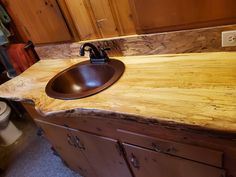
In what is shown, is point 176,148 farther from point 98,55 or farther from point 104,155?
point 98,55

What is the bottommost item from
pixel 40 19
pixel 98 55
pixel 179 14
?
pixel 98 55

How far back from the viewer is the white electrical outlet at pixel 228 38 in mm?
927

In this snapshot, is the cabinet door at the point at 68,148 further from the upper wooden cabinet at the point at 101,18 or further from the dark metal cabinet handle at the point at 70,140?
the upper wooden cabinet at the point at 101,18

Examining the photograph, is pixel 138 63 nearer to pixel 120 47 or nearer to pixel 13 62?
pixel 120 47

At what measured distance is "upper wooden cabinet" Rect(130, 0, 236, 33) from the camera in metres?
0.91

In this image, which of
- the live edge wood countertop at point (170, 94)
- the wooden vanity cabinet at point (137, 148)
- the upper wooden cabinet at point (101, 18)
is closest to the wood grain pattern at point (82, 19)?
the upper wooden cabinet at point (101, 18)

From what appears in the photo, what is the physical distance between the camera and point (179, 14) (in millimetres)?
1004

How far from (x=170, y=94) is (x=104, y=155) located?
0.60 metres

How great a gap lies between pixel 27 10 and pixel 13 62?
0.76 metres

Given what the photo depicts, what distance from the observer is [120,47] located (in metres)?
1.30

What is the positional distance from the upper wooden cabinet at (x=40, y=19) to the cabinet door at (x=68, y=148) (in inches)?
27.4

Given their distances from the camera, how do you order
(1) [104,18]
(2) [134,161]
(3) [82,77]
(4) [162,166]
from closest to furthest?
(4) [162,166]
(2) [134,161]
(1) [104,18]
(3) [82,77]

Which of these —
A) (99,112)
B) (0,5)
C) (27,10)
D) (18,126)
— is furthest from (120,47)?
(18,126)

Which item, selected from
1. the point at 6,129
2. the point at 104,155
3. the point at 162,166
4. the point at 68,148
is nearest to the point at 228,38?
the point at 162,166
